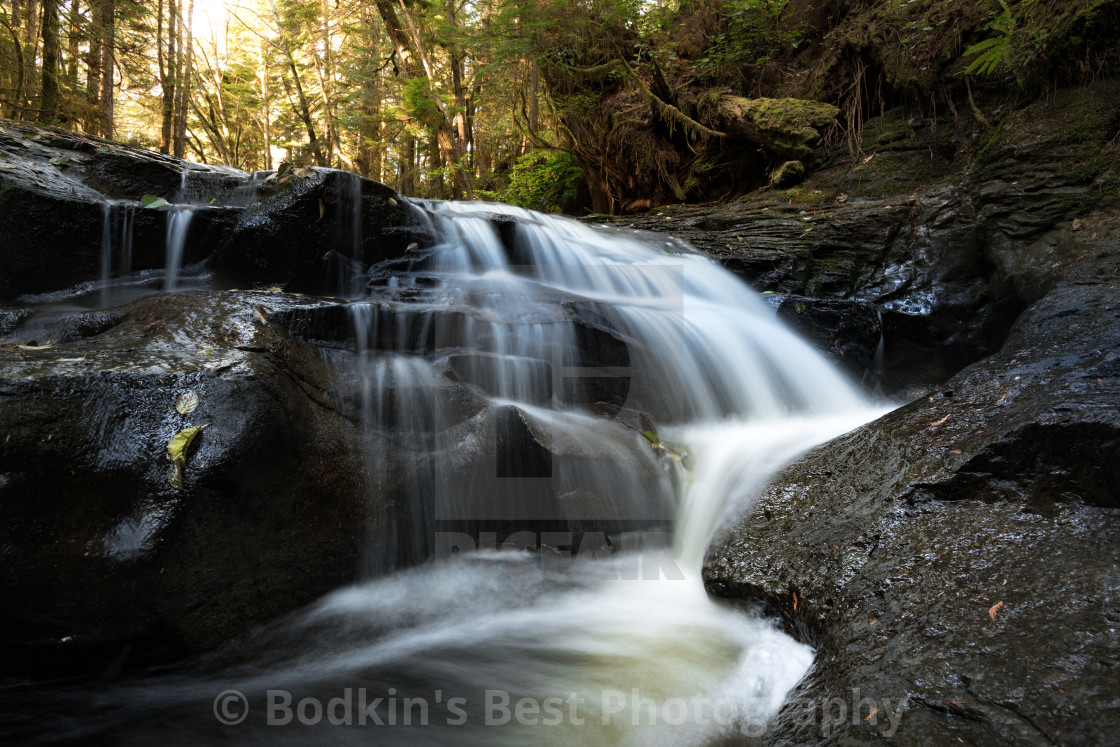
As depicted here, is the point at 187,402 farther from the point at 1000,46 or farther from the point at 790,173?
the point at 790,173

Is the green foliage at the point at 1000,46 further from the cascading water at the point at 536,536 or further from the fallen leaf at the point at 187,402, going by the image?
the fallen leaf at the point at 187,402

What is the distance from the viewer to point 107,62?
10273 mm

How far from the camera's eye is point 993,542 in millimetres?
2154

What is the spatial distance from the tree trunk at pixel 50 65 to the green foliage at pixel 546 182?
8.32 m

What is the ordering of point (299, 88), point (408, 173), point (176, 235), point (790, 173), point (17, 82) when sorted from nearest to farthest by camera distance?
point (176, 235) < point (790, 173) < point (17, 82) < point (299, 88) < point (408, 173)

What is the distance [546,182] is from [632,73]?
387 centimetres

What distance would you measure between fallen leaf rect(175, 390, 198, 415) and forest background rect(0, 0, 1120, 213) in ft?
24.7

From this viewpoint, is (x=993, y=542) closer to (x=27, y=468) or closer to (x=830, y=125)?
(x=27, y=468)

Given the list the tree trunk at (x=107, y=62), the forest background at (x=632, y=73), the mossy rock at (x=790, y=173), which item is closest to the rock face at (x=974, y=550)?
the forest background at (x=632, y=73)

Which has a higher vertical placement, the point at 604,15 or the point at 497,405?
the point at 604,15

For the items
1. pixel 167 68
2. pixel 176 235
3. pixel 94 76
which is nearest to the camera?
pixel 176 235

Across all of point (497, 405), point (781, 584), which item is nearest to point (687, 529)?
point (781, 584)

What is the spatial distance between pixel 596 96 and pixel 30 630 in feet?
33.7

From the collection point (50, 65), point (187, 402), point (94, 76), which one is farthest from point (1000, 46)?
point (94, 76)
